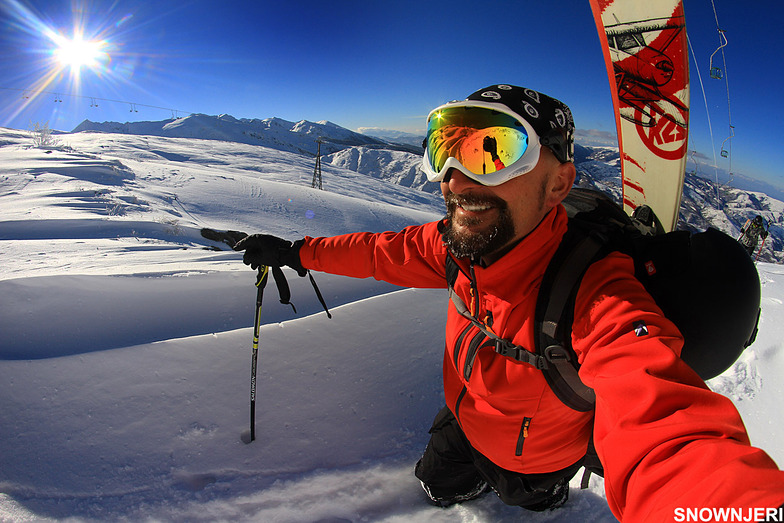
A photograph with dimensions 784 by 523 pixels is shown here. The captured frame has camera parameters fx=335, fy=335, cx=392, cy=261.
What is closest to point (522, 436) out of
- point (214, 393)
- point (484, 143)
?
point (484, 143)

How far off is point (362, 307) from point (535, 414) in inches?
63.6

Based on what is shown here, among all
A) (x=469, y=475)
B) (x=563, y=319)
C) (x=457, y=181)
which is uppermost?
(x=457, y=181)

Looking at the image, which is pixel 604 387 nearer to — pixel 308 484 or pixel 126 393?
pixel 308 484

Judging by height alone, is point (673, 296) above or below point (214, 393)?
above

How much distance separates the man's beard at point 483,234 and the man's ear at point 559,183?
203 mm

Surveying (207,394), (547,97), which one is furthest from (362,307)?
(547,97)

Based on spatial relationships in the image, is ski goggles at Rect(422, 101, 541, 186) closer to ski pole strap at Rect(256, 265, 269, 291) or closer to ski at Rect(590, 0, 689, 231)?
ski pole strap at Rect(256, 265, 269, 291)

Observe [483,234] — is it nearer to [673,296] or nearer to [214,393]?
[673,296]

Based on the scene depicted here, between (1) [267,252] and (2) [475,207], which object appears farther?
(1) [267,252]

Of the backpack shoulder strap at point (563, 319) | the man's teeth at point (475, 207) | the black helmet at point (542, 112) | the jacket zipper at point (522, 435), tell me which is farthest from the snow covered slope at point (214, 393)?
the black helmet at point (542, 112)

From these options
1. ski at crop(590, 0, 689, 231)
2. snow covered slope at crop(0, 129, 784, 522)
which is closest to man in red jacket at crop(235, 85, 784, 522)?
snow covered slope at crop(0, 129, 784, 522)

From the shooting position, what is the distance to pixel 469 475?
175 centimetres

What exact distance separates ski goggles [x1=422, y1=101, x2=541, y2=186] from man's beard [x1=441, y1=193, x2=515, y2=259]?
0.08 meters

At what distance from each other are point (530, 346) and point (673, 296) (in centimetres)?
50
